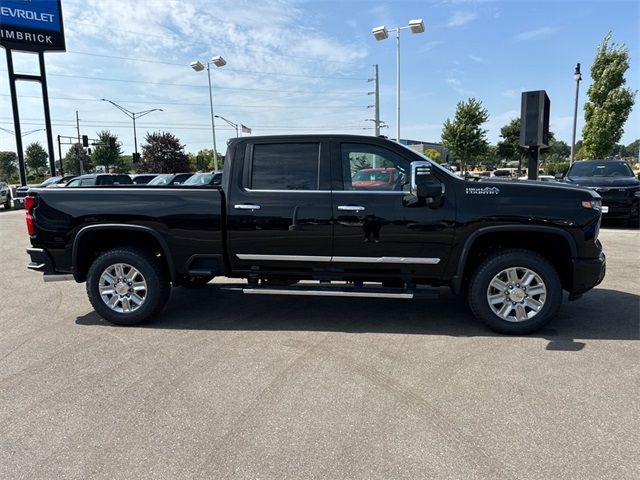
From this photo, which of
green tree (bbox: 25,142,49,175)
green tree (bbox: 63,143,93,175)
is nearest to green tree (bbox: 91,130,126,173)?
green tree (bbox: 63,143,93,175)

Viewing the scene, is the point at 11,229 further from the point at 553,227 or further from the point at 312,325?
the point at 553,227

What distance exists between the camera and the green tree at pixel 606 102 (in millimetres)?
22391

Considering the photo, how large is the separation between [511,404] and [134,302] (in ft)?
12.6

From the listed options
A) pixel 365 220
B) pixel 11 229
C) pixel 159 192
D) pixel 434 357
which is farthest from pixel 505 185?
pixel 11 229

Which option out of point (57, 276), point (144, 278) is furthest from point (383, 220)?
point (57, 276)

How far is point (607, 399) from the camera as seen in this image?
3316mm

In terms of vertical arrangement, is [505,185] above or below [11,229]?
above

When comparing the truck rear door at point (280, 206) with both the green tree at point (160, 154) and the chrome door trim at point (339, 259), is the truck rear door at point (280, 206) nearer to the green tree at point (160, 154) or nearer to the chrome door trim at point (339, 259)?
the chrome door trim at point (339, 259)

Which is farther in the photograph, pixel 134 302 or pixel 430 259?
pixel 134 302

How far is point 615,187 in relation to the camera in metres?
12.0

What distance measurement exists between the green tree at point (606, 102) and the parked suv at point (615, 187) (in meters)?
11.5

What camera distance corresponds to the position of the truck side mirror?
14.0ft

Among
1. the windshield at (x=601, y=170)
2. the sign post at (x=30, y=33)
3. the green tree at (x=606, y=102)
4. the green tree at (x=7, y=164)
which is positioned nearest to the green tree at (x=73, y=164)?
the green tree at (x=7, y=164)

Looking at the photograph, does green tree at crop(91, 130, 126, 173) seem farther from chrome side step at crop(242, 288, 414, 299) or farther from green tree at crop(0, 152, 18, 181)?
chrome side step at crop(242, 288, 414, 299)
